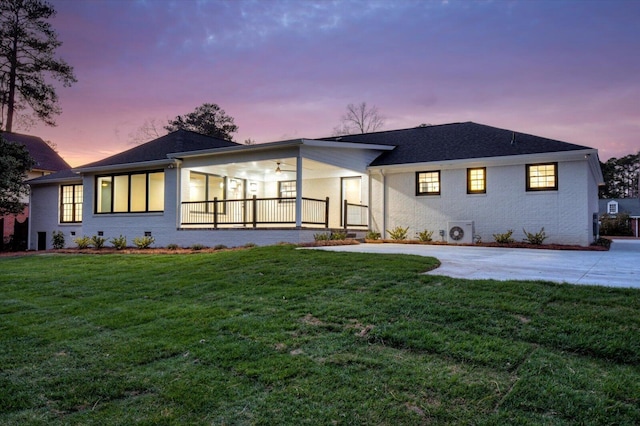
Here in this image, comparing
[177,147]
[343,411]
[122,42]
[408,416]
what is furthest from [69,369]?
[122,42]

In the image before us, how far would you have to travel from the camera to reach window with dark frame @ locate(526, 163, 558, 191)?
507 inches

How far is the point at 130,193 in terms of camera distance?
17109mm

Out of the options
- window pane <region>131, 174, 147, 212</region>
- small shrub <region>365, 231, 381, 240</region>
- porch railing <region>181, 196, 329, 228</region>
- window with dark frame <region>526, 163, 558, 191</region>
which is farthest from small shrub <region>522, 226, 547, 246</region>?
window pane <region>131, 174, 147, 212</region>

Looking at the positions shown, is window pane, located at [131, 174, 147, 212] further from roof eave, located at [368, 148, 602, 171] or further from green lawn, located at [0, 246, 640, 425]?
green lawn, located at [0, 246, 640, 425]

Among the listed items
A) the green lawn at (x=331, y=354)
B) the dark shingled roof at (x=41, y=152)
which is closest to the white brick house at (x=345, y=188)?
the green lawn at (x=331, y=354)

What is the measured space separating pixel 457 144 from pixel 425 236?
3.74 metres

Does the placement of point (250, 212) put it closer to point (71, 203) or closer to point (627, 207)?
point (71, 203)

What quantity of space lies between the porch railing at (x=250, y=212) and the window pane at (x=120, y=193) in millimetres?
3624

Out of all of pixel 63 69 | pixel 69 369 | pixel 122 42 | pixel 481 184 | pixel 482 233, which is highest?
pixel 63 69

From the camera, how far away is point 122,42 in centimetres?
1742

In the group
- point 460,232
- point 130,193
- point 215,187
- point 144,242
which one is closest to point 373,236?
point 460,232

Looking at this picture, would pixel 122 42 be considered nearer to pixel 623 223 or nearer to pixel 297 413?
pixel 297 413

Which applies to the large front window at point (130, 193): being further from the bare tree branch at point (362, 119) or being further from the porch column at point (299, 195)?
the bare tree branch at point (362, 119)

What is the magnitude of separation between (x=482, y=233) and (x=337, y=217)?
5481mm
